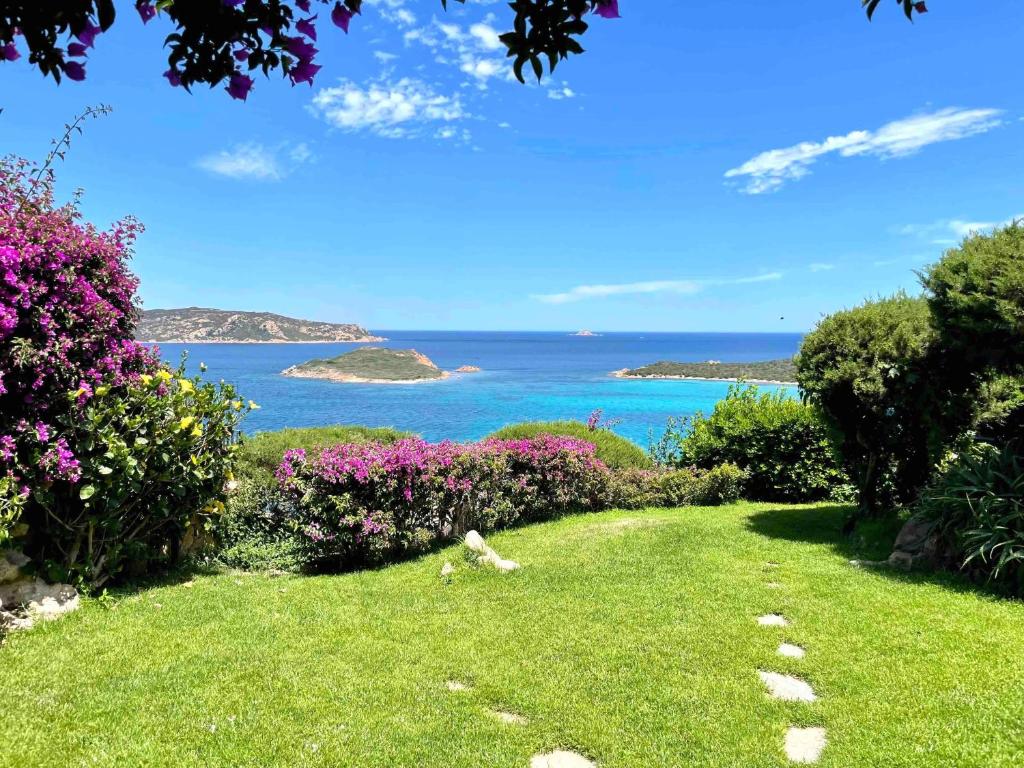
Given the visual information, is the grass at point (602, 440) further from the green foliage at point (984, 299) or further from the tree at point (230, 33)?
the tree at point (230, 33)

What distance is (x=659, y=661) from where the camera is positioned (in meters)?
4.65

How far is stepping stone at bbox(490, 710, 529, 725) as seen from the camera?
3.87 m

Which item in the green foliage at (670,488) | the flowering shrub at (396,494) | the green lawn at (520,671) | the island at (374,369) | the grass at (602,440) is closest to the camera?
the green lawn at (520,671)

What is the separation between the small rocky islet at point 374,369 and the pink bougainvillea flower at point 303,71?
71.8 metres

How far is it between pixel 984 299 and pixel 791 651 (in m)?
4.60

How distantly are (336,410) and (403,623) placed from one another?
43.8m

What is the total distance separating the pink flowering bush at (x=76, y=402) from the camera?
203 inches

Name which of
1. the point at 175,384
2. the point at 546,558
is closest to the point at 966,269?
the point at 546,558

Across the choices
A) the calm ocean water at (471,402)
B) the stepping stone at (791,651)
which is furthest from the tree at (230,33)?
the calm ocean water at (471,402)

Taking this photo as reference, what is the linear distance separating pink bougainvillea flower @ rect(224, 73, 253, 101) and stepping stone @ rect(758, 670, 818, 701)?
4729 mm

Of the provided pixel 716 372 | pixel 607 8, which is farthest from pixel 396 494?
pixel 716 372

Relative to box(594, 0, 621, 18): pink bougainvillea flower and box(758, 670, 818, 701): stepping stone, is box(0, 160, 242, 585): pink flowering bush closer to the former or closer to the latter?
box(594, 0, 621, 18): pink bougainvillea flower

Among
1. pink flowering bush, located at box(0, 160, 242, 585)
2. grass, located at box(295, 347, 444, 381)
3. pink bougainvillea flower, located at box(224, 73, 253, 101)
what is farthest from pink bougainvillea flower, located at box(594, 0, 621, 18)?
grass, located at box(295, 347, 444, 381)

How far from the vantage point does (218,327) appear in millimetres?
155000
